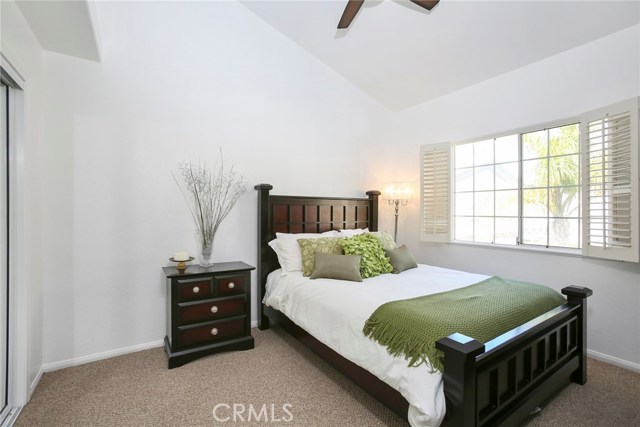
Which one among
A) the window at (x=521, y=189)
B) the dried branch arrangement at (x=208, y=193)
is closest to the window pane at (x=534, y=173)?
the window at (x=521, y=189)

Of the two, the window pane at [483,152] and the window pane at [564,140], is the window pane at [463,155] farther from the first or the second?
the window pane at [564,140]

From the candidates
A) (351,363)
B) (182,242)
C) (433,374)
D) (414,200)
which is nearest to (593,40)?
(414,200)

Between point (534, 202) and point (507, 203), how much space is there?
10.4 inches

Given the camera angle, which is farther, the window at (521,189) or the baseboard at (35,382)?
Result: the window at (521,189)

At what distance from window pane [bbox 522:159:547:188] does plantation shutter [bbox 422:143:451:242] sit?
0.77 meters

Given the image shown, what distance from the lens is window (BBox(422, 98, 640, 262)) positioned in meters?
2.41

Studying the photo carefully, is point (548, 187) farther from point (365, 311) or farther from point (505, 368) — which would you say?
point (365, 311)

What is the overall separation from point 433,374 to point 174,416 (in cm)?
157

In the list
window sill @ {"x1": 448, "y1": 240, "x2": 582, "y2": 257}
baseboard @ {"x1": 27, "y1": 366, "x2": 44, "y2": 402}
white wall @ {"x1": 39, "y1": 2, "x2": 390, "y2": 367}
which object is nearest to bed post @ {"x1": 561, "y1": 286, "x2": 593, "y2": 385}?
window sill @ {"x1": 448, "y1": 240, "x2": 582, "y2": 257}

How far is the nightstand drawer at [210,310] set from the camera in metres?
2.53

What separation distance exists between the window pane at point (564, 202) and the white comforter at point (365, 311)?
1105mm

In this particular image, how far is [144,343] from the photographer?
277 centimetres

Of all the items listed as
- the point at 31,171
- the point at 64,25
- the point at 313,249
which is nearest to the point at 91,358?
the point at 31,171

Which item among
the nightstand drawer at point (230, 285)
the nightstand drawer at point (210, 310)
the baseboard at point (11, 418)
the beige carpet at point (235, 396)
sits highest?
the nightstand drawer at point (230, 285)
